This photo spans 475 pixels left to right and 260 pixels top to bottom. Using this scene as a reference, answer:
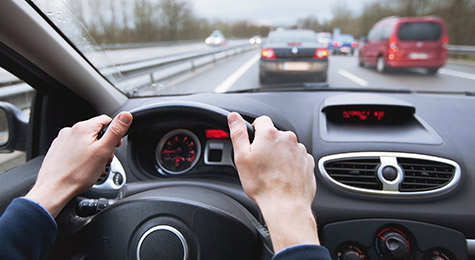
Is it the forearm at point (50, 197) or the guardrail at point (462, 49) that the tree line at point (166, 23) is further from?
the guardrail at point (462, 49)

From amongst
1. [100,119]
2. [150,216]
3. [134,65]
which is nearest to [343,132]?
[150,216]

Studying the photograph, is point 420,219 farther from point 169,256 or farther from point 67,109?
point 67,109

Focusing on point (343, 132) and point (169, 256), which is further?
point (343, 132)

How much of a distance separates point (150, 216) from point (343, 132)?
139 centimetres

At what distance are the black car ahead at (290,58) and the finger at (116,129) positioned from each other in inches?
99.6

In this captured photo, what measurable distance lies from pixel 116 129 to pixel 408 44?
7996 mm

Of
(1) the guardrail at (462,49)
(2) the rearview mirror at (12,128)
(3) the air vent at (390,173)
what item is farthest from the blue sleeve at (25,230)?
(1) the guardrail at (462,49)

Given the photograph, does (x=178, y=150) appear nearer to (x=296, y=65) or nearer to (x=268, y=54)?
(x=268, y=54)

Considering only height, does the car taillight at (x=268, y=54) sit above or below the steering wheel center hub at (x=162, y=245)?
above

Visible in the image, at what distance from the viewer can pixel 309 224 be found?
922 millimetres

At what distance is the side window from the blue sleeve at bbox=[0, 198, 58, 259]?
1.10 meters

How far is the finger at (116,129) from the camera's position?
1137mm

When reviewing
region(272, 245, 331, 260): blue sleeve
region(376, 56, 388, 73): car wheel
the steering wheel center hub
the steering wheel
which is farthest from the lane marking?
region(376, 56, 388, 73): car wheel

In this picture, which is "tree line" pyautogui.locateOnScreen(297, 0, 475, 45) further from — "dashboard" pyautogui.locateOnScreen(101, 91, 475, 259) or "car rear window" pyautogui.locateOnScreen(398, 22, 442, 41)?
"dashboard" pyautogui.locateOnScreen(101, 91, 475, 259)
